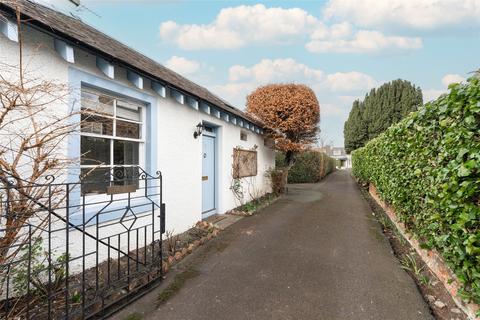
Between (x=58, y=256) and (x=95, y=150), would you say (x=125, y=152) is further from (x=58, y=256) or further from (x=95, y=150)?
(x=58, y=256)

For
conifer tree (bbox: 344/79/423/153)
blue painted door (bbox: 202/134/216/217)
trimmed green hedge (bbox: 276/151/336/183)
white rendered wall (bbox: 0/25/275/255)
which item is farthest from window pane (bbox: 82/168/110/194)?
conifer tree (bbox: 344/79/423/153)

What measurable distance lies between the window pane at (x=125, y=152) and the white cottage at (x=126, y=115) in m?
0.02

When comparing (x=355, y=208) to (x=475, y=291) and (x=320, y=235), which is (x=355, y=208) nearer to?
(x=320, y=235)

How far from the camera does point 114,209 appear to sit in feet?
14.0

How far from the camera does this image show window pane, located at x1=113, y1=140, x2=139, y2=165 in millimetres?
4645

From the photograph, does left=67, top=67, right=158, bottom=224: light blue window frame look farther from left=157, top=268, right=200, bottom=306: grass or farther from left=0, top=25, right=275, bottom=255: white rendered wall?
left=157, top=268, right=200, bottom=306: grass

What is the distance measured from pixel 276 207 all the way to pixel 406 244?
4.95m

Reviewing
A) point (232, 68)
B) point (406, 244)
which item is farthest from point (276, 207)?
point (232, 68)

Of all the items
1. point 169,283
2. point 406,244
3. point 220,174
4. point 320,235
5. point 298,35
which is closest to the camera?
point 169,283

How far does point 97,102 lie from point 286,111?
29.4 ft

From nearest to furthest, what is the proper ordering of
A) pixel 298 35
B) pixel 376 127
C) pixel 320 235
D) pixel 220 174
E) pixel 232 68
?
pixel 320 235
pixel 220 174
pixel 298 35
pixel 232 68
pixel 376 127

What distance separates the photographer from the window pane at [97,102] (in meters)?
4.08

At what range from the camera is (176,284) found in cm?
379

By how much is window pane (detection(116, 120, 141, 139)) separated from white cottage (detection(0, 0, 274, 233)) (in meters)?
0.02
